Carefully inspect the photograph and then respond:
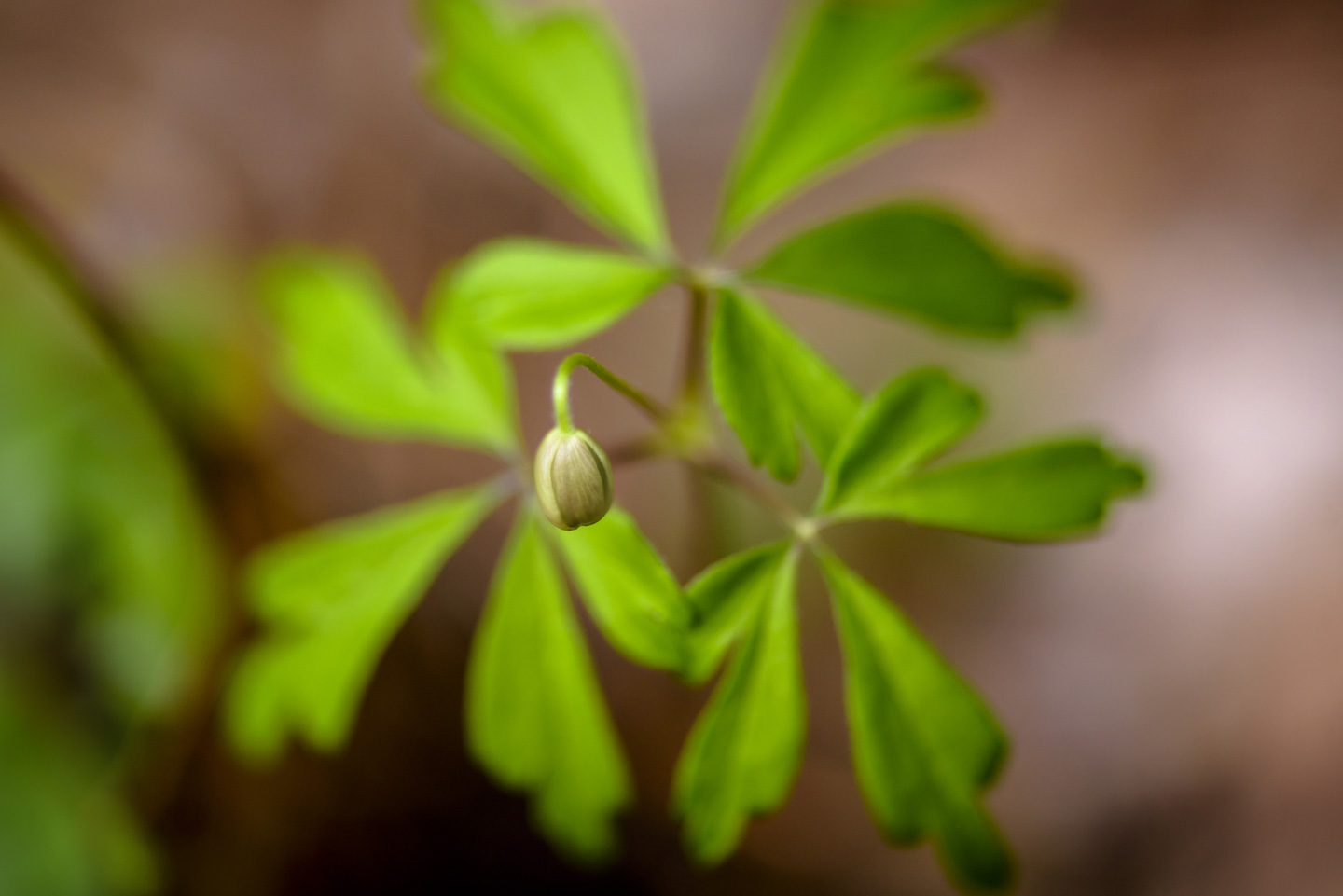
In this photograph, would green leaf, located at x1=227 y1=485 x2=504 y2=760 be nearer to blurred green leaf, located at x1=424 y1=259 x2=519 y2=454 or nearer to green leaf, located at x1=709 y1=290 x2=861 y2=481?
blurred green leaf, located at x1=424 y1=259 x2=519 y2=454

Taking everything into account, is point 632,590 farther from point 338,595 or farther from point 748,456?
point 338,595

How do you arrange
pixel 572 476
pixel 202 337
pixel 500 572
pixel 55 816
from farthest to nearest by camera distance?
1. pixel 202 337
2. pixel 55 816
3. pixel 500 572
4. pixel 572 476

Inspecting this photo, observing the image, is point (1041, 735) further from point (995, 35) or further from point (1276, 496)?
point (995, 35)

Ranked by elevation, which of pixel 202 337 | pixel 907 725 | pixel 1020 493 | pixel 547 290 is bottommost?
pixel 907 725

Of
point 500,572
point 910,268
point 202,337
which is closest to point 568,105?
point 910,268

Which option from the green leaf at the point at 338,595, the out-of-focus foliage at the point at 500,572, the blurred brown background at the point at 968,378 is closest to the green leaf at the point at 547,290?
the out-of-focus foliage at the point at 500,572

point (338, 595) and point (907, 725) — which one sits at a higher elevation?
point (338, 595)

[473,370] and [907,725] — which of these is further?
[473,370]

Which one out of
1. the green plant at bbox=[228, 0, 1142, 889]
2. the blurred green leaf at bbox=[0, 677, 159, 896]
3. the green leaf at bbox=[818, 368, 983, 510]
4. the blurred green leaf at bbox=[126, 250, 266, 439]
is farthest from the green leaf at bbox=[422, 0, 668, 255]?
the blurred green leaf at bbox=[0, 677, 159, 896]
